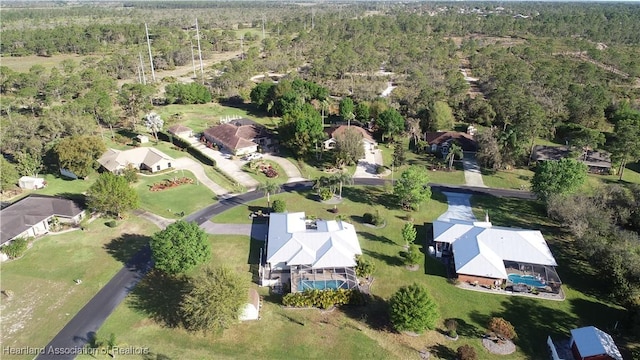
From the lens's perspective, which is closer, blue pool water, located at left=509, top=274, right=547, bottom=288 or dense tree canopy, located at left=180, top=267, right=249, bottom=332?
dense tree canopy, located at left=180, top=267, right=249, bottom=332

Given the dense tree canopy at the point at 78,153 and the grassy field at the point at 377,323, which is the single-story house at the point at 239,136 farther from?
the grassy field at the point at 377,323

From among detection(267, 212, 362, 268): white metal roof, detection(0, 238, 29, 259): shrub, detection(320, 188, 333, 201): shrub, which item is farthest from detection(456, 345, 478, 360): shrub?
detection(0, 238, 29, 259): shrub

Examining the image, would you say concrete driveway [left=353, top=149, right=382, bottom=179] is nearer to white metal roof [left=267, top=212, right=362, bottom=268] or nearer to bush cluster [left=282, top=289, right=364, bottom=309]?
white metal roof [left=267, top=212, right=362, bottom=268]

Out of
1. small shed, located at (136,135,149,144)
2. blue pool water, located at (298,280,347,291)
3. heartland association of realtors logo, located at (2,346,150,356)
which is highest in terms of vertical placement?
small shed, located at (136,135,149,144)

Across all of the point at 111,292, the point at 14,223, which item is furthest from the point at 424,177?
the point at 14,223

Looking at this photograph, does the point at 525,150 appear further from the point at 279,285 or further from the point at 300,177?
the point at 279,285

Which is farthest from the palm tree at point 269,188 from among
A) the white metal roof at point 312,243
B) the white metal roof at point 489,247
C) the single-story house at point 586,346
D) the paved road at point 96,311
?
the single-story house at point 586,346

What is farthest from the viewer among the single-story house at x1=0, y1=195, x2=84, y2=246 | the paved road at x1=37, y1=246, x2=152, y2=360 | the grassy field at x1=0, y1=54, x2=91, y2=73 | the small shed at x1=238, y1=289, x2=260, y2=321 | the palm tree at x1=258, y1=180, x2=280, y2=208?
the grassy field at x1=0, y1=54, x2=91, y2=73

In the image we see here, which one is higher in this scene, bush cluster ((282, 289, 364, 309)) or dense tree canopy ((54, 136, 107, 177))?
dense tree canopy ((54, 136, 107, 177))
